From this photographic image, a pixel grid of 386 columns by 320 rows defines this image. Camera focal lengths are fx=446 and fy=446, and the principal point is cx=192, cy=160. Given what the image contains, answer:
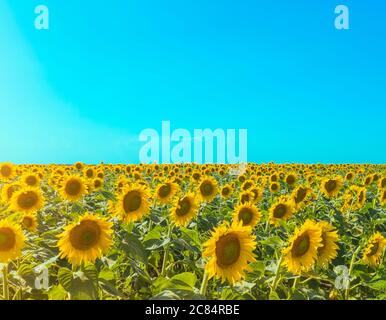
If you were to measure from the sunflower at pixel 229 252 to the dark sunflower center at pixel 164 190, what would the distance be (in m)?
3.79

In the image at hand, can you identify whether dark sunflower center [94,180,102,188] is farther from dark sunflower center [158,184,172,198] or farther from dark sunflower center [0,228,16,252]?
Result: dark sunflower center [0,228,16,252]

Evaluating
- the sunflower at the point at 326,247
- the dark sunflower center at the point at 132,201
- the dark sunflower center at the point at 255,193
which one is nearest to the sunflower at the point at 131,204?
the dark sunflower center at the point at 132,201

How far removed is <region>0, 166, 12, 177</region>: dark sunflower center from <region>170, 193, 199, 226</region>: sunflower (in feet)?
30.7

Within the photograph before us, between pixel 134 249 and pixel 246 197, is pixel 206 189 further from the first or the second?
pixel 134 249

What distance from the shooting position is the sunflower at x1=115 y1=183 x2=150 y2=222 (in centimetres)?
596

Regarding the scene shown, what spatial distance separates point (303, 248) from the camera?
4.07 metres

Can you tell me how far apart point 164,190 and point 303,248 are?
397 cm

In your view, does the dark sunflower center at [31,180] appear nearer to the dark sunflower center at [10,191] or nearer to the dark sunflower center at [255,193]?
the dark sunflower center at [10,191]

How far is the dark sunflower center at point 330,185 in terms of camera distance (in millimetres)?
11134

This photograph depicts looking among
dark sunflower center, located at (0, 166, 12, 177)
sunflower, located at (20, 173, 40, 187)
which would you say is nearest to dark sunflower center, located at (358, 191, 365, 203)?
sunflower, located at (20, 173, 40, 187)

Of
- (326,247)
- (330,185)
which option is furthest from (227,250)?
(330,185)

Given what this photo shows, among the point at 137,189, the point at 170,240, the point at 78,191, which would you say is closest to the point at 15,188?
the point at 78,191

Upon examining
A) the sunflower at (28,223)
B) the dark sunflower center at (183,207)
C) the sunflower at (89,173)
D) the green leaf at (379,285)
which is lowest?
the green leaf at (379,285)
